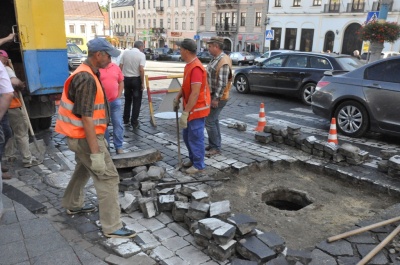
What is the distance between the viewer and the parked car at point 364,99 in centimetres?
674

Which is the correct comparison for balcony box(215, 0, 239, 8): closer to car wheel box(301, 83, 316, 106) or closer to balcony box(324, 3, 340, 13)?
balcony box(324, 3, 340, 13)

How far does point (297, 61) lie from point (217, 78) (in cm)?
680

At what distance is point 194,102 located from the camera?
489 centimetres

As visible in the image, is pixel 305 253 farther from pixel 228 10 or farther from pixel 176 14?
pixel 176 14

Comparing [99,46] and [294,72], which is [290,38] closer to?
[294,72]

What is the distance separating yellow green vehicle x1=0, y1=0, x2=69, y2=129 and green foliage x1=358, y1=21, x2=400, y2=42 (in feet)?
33.3

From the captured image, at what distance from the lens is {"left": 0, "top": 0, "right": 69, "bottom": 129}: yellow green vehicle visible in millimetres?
5973

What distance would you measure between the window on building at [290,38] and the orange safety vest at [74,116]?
140 ft

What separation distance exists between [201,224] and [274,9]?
147 feet

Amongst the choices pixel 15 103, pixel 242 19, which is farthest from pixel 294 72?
pixel 242 19

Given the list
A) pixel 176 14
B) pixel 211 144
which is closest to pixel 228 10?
pixel 176 14

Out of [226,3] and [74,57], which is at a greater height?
[226,3]

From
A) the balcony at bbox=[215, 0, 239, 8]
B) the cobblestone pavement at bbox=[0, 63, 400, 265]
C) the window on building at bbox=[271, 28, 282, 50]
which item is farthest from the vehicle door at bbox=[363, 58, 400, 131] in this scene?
the balcony at bbox=[215, 0, 239, 8]

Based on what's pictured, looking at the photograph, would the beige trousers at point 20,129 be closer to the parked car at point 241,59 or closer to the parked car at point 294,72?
the parked car at point 294,72
